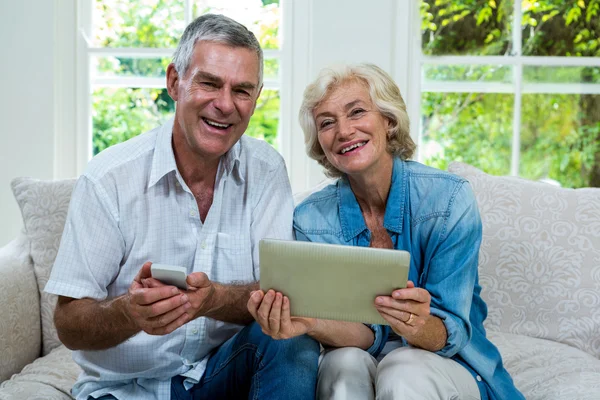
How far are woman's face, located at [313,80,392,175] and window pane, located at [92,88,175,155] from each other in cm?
134

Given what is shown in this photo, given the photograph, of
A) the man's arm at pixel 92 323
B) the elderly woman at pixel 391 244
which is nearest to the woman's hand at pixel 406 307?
the elderly woman at pixel 391 244

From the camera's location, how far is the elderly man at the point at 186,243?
146 centimetres

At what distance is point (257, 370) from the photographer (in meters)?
1.45

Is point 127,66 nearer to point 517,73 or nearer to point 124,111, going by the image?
point 124,111

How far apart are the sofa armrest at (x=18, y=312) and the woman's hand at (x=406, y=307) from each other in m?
1.13

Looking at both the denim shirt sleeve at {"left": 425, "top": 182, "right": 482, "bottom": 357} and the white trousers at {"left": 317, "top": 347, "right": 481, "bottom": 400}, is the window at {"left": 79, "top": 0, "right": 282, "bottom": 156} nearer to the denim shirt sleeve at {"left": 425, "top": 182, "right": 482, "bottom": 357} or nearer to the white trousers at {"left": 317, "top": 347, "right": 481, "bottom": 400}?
the denim shirt sleeve at {"left": 425, "top": 182, "right": 482, "bottom": 357}

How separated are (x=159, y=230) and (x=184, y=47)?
433 mm

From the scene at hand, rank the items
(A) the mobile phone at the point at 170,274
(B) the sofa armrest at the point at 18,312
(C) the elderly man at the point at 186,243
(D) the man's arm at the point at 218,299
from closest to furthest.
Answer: (A) the mobile phone at the point at 170,274 → (D) the man's arm at the point at 218,299 → (C) the elderly man at the point at 186,243 → (B) the sofa armrest at the point at 18,312

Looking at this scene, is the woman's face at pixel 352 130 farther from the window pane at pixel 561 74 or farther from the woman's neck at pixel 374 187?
the window pane at pixel 561 74

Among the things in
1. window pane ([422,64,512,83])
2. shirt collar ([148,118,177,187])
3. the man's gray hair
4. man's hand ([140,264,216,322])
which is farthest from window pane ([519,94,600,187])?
man's hand ([140,264,216,322])

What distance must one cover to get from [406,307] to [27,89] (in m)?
2.00

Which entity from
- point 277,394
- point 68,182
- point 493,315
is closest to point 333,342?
point 277,394

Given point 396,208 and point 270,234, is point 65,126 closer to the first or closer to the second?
point 270,234

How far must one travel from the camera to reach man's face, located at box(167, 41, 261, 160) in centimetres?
155
